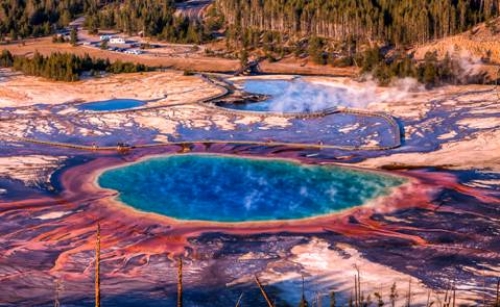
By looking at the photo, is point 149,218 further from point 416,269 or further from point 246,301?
point 416,269

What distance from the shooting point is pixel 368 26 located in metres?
58.9

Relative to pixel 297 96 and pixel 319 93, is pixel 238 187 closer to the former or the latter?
pixel 297 96

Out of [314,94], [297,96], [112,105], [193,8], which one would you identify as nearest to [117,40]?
[193,8]

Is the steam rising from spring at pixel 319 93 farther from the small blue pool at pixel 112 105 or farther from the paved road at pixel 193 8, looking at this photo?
the paved road at pixel 193 8

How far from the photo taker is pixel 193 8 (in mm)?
79250

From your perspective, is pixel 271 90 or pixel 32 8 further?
pixel 32 8

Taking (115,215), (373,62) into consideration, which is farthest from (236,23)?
(115,215)

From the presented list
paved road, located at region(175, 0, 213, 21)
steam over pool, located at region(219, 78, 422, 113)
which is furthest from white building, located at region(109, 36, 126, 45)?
steam over pool, located at region(219, 78, 422, 113)

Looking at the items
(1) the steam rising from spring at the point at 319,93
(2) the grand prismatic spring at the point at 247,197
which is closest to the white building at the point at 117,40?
(1) the steam rising from spring at the point at 319,93

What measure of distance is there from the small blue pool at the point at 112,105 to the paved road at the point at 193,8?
101 feet

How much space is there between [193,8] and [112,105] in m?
37.8

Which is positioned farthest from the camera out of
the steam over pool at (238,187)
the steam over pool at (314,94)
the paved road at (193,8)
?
the paved road at (193,8)

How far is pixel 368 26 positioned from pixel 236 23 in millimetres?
13562

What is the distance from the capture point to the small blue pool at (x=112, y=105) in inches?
1674
